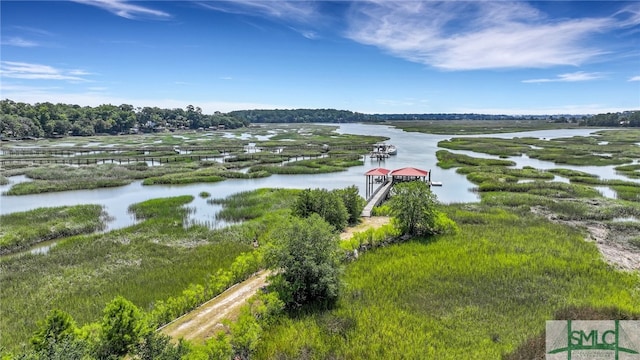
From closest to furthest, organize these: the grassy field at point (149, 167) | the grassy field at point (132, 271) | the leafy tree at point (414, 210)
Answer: the grassy field at point (132, 271) < the leafy tree at point (414, 210) < the grassy field at point (149, 167)

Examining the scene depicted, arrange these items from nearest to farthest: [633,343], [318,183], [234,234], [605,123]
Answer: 1. [633,343]
2. [234,234]
3. [318,183]
4. [605,123]

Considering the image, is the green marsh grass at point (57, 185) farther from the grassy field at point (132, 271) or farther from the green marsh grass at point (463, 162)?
the green marsh grass at point (463, 162)

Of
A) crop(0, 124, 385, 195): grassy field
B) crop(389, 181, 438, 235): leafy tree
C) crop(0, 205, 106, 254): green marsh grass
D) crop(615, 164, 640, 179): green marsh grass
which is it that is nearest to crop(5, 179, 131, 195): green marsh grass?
crop(0, 124, 385, 195): grassy field

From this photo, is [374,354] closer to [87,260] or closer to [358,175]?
[87,260]

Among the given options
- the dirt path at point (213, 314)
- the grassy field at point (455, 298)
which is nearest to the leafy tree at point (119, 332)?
the dirt path at point (213, 314)

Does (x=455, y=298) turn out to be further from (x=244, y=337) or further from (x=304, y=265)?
(x=244, y=337)

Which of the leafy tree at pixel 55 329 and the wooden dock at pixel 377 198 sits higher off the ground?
the leafy tree at pixel 55 329

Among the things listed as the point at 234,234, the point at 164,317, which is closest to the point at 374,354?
the point at 164,317

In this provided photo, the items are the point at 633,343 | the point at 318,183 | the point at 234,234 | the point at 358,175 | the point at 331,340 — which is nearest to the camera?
the point at 633,343
